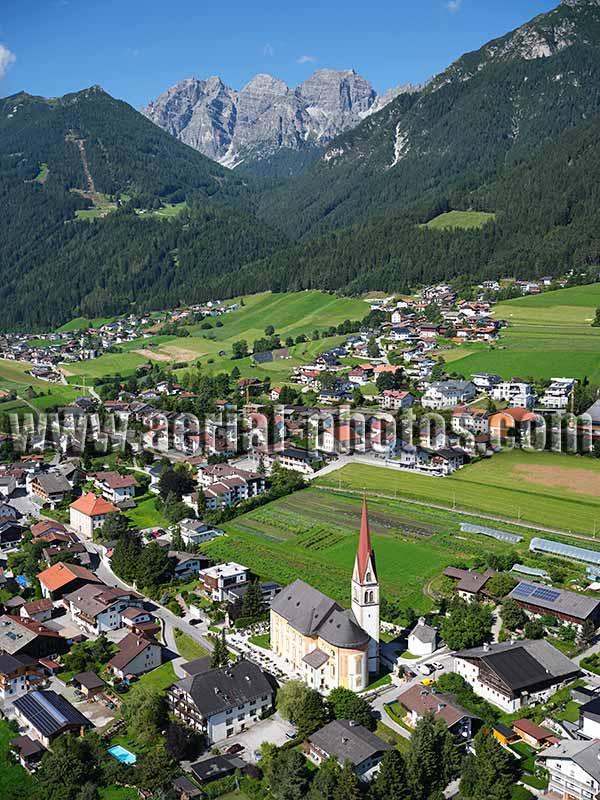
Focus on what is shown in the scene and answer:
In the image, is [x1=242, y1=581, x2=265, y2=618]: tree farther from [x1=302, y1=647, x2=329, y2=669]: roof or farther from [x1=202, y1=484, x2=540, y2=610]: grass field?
[x1=302, y1=647, x2=329, y2=669]: roof

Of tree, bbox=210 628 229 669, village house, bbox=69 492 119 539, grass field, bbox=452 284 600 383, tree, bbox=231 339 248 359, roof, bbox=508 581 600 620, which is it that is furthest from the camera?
tree, bbox=231 339 248 359

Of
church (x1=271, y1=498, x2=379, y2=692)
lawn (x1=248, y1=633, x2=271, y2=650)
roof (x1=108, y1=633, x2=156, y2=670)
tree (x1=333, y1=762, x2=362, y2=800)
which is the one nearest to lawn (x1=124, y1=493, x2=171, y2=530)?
lawn (x1=248, y1=633, x2=271, y2=650)

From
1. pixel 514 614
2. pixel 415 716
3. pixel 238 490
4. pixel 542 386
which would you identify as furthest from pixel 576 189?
pixel 415 716

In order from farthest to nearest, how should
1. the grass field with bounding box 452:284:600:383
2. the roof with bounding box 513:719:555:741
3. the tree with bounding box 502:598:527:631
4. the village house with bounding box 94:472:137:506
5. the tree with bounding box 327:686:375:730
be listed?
the grass field with bounding box 452:284:600:383 → the village house with bounding box 94:472:137:506 → the tree with bounding box 502:598:527:631 → the tree with bounding box 327:686:375:730 → the roof with bounding box 513:719:555:741

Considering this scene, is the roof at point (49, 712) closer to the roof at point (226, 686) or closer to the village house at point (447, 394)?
the roof at point (226, 686)

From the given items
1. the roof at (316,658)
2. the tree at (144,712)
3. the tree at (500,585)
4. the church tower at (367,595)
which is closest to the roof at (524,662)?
the church tower at (367,595)

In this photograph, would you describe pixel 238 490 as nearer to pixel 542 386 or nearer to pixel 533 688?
pixel 533 688

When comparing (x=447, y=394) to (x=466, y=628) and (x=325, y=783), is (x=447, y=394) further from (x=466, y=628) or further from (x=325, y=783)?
(x=325, y=783)
